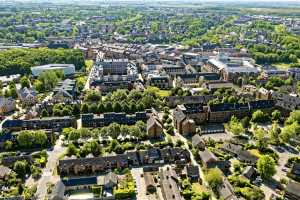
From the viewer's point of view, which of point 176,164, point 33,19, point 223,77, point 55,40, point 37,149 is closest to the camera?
point 176,164

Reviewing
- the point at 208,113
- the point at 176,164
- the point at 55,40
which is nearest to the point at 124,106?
the point at 208,113

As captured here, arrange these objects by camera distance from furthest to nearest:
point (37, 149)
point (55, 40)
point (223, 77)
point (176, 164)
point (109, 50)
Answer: point (55, 40)
point (109, 50)
point (223, 77)
point (37, 149)
point (176, 164)

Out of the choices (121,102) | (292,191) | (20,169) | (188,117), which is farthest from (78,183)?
(121,102)

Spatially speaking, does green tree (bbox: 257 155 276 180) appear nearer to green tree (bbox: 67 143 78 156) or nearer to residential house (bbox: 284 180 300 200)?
residential house (bbox: 284 180 300 200)

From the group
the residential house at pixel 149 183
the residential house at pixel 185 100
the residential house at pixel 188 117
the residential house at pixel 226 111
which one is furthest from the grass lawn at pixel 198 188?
the residential house at pixel 185 100

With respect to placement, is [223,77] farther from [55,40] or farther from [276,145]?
[55,40]

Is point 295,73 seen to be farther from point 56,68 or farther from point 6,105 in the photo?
point 6,105

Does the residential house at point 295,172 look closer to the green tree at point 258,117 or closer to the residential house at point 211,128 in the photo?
the residential house at point 211,128
